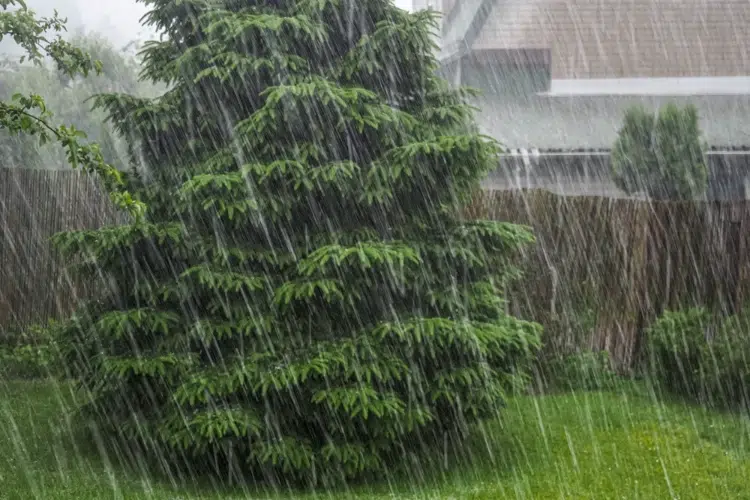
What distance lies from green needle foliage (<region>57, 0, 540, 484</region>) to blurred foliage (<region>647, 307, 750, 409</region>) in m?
2.41

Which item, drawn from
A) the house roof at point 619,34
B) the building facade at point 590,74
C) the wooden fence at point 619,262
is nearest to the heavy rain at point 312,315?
the wooden fence at point 619,262

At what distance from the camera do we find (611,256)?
1023cm

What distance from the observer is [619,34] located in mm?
19859

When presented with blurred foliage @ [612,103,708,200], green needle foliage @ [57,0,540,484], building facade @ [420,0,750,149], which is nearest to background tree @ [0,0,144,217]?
green needle foliage @ [57,0,540,484]

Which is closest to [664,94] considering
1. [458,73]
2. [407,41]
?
[458,73]

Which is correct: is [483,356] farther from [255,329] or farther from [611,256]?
[611,256]

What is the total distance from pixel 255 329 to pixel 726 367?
446 cm

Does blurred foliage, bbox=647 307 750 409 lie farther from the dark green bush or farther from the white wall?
the white wall

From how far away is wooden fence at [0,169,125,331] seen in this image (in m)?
11.0

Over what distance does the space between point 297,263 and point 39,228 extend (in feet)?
18.2

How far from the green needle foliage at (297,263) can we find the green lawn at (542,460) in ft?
1.10

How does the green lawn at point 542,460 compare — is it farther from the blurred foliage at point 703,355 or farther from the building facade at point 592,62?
the building facade at point 592,62

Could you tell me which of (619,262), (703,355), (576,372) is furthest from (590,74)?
(703,355)

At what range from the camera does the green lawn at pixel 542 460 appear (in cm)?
628
